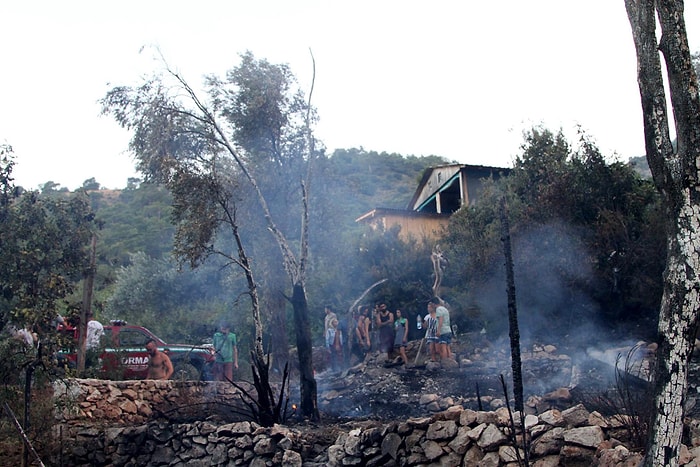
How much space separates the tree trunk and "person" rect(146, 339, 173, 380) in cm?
367

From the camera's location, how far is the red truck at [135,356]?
14.5 metres

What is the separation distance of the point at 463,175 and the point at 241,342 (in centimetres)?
1170

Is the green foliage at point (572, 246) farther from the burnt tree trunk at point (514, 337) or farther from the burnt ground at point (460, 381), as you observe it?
the burnt tree trunk at point (514, 337)

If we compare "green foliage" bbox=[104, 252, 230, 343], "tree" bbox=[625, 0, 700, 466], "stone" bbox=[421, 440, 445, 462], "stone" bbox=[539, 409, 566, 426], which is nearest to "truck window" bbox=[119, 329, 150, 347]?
"green foliage" bbox=[104, 252, 230, 343]

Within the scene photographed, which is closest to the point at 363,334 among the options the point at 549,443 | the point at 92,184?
the point at 549,443

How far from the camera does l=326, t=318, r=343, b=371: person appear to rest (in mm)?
19469

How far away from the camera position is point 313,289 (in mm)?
24828

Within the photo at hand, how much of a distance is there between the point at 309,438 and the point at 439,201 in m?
20.6

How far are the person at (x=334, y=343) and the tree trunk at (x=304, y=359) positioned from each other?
17.1 ft

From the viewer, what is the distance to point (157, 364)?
50.4ft

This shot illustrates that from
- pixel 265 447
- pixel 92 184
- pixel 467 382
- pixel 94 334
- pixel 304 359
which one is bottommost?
pixel 265 447

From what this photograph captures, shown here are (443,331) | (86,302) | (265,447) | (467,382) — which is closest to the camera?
(265,447)

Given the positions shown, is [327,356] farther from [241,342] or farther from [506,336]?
[506,336]

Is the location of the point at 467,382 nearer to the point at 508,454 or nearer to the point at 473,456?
the point at 473,456
